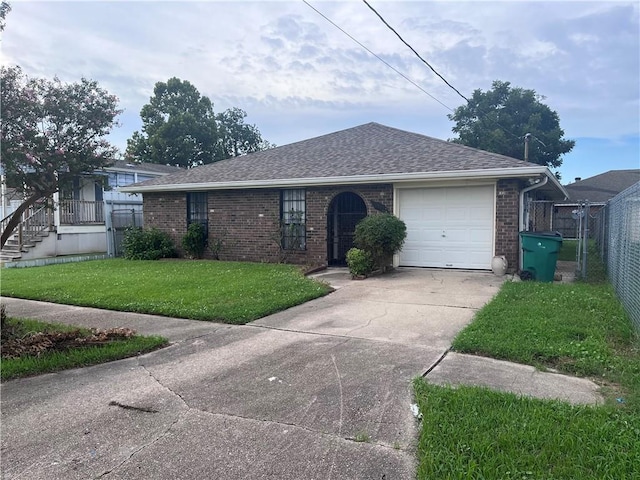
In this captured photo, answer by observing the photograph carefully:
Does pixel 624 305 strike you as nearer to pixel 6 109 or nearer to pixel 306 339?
pixel 306 339

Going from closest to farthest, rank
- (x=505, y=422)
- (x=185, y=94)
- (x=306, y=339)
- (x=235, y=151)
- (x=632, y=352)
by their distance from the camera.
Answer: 1. (x=505, y=422)
2. (x=632, y=352)
3. (x=306, y=339)
4. (x=185, y=94)
5. (x=235, y=151)

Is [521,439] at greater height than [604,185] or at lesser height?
lesser

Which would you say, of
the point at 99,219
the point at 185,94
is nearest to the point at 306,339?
the point at 99,219

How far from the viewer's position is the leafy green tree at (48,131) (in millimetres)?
6047

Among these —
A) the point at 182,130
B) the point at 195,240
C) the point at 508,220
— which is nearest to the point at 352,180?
the point at 508,220

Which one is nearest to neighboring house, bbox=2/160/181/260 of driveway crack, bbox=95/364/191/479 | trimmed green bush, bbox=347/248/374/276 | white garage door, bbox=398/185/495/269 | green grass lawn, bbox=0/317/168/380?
trimmed green bush, bbox=347/248/374/276

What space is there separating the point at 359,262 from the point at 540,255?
3899 mm

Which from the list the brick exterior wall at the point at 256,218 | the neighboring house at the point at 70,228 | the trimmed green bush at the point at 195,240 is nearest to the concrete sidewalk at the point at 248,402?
the brick exterior wall at the point at 256,218

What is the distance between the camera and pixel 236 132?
148ft

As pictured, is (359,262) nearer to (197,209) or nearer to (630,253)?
(630,253)

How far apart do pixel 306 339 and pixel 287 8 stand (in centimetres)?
672

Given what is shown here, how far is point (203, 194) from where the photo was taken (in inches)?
584

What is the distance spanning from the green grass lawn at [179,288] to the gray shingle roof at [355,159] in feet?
9.74

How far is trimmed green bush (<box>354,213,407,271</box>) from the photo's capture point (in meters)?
10.8
